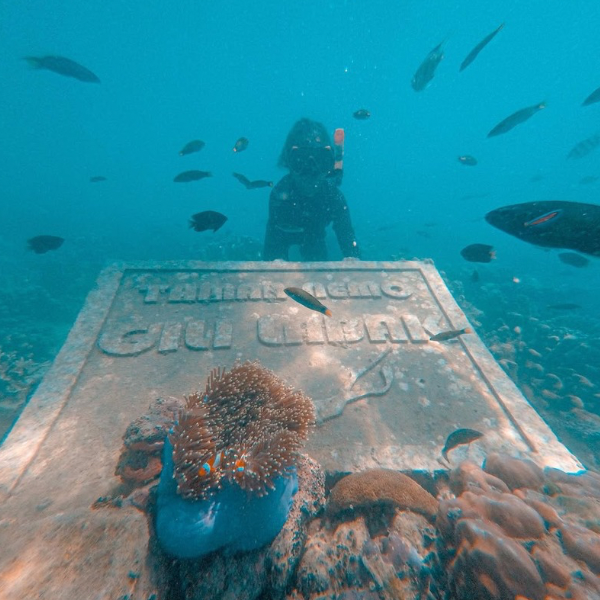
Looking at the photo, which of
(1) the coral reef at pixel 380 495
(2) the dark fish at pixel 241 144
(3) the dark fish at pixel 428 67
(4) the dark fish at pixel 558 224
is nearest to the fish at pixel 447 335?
(4) the dark fish at pixel 558 224

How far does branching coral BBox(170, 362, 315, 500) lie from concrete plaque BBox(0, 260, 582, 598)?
1.49ft

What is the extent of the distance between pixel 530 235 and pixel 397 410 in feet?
8.43

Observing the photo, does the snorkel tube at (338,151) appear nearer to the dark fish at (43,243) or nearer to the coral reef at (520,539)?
the dark fish at (43,243)

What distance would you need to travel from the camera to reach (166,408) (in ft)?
10.0

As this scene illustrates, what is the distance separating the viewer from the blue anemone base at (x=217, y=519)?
1.85 m

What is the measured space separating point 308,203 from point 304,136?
2.22 metres

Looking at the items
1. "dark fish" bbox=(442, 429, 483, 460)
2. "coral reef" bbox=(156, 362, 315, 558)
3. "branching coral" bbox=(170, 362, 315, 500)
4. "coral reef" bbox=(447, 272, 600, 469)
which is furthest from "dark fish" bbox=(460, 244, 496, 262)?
"coral reef" bbox=(156, 362, 315, 558)

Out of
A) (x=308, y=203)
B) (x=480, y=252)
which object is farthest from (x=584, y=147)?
(x=480, y=252)

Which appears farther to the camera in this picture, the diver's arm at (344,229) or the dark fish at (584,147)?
the dark fish at (584,147)

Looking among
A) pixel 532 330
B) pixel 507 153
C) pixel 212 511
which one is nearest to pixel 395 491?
pixel 212 511

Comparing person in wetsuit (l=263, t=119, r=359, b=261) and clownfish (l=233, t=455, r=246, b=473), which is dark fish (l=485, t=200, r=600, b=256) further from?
person in wetsuit (l=263, t=119, r=359, b=261)

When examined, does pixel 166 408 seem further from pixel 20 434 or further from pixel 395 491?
pixel 395 491

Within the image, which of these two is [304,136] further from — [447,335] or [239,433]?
[239,433]

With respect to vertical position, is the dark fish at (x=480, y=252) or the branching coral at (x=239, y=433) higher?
the dark fish at (x=480, y=252)
